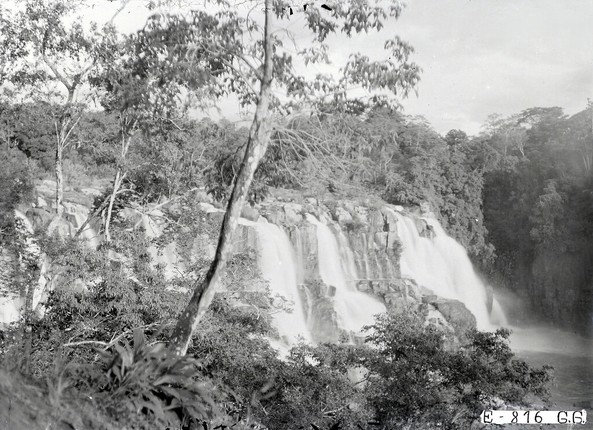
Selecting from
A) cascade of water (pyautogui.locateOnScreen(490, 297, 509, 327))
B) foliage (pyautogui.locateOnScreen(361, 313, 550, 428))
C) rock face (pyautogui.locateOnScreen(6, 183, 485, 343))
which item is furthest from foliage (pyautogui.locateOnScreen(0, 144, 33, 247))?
cascade of water (pyautogui.locateOnScreen(490, 297, 509, 327))

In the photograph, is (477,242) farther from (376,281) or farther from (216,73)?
(216,73)

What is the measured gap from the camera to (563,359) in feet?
69.6

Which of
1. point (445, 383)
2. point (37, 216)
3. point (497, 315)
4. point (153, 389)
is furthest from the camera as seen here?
point (497, 315)

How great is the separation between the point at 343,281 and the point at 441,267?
6719mm

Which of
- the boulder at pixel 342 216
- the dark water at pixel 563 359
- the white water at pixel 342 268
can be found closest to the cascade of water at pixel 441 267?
the white water at pixel 342 268

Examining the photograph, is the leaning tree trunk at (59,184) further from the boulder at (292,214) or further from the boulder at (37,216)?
the boulder at (292,214)

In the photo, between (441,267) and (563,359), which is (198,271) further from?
(441,267)

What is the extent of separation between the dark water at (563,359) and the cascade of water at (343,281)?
6061 mm

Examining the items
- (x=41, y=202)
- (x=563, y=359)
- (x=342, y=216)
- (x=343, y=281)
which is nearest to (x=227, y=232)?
(x=41, y=202)

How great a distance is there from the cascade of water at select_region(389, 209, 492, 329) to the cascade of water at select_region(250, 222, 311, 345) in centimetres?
644

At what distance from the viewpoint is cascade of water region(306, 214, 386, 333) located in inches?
747

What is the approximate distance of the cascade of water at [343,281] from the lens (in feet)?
62.2

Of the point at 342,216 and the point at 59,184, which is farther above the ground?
the point at 342,216

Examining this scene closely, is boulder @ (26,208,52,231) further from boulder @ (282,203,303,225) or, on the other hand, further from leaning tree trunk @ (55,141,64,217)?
boulder @ (282,203,303,225)
